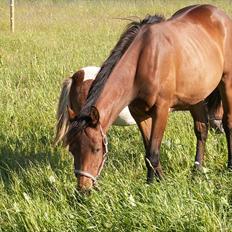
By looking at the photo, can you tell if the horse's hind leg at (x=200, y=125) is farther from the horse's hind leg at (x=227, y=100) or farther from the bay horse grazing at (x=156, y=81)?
the horse's hind leg at (x=227, y=100)

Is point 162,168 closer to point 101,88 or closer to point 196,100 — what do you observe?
point 196,100

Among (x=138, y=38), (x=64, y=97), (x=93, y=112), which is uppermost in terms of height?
(x=138, y=38)

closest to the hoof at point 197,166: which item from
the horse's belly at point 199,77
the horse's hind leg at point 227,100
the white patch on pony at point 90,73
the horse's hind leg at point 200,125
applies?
the horse's hind leg at point 200,125

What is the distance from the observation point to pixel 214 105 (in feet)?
16.8

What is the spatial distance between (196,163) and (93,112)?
1.31 m

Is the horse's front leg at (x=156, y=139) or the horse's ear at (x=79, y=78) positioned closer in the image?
the horse's front leg at (x=156, y=139)

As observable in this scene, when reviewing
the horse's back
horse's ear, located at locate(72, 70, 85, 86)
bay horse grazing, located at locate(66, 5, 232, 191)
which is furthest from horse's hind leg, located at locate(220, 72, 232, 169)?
horse's ear, located at locate(72, 70, 85, 86)

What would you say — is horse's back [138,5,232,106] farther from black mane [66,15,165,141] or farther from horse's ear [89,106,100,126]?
horse's ear [89,106,100,126]

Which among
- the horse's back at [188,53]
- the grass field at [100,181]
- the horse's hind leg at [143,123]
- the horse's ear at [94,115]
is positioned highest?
the horse's back at [188,53]

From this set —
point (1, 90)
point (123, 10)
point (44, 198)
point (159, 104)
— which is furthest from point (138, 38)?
point (123, 10)

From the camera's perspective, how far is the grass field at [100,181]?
9.75 feet

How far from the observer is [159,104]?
12.6 feet

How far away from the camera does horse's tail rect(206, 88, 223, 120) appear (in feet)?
16.4

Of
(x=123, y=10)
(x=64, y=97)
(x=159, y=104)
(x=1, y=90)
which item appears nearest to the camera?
(x=159, y=104)
